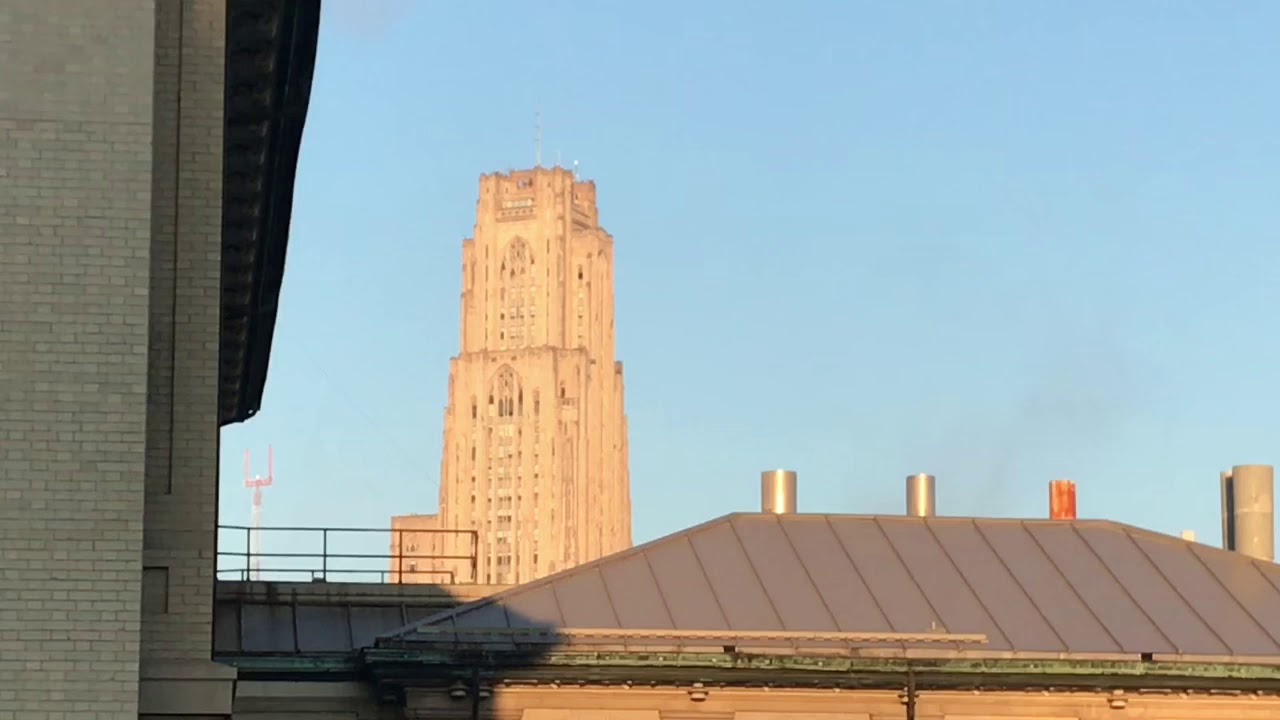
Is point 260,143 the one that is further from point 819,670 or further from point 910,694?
point 910,694

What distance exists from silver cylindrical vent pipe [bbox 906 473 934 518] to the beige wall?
3205 centimetres

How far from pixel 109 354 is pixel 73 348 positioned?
1.19 ft

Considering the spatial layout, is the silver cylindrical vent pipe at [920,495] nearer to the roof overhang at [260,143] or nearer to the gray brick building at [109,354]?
the roof overhang at [260,143]

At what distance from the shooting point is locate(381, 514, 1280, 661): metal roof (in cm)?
4447

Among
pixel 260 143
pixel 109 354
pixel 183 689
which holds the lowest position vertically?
pixel 183 689

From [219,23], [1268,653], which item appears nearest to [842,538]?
[1268,653]

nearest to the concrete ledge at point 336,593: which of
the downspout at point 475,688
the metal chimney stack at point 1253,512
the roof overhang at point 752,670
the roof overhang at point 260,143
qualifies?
the roof overhang at point 752,670

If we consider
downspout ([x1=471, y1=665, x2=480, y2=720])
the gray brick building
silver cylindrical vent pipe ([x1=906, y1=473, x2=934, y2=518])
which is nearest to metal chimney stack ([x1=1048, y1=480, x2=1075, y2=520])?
silver cylindrical vent pipe ([x1=906, y1=473, x2=934, y2=518])

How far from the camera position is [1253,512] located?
59531 millimetres

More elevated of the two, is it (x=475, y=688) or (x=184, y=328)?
(x=184, y=328)

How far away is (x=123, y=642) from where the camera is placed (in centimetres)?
2473

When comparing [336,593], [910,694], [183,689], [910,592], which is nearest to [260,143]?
[183,689]

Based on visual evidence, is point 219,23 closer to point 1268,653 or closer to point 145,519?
point 145,519

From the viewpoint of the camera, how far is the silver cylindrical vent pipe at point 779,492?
56.2m
